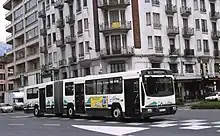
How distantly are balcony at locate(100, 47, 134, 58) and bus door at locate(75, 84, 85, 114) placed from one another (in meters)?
20.7

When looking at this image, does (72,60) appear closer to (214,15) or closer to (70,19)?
(70,19)

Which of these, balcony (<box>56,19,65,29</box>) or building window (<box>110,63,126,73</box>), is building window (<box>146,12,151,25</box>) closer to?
building window (<box>110,63,126,73</box>)

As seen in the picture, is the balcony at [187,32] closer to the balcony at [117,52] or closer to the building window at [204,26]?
the building window at [204,26]

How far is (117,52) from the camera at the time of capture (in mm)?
45969

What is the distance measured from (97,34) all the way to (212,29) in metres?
19.2

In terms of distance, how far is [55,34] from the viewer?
190 ft

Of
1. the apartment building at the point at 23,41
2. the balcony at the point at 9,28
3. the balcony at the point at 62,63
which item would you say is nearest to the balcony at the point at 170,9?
the balcony at the point at 62,63

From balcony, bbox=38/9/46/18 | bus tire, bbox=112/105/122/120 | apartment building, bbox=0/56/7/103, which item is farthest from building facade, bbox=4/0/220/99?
apartment building, bbox=0/56/7/103

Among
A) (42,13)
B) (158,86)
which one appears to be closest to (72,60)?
(42,13)

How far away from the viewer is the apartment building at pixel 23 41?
231ft

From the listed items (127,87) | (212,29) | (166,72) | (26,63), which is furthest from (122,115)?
(26,63)

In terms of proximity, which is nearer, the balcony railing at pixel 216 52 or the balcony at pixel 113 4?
the balcony at pixel 113 4

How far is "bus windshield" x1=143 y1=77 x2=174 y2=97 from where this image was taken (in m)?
19.3

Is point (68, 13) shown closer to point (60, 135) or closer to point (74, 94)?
point (74, 94)
